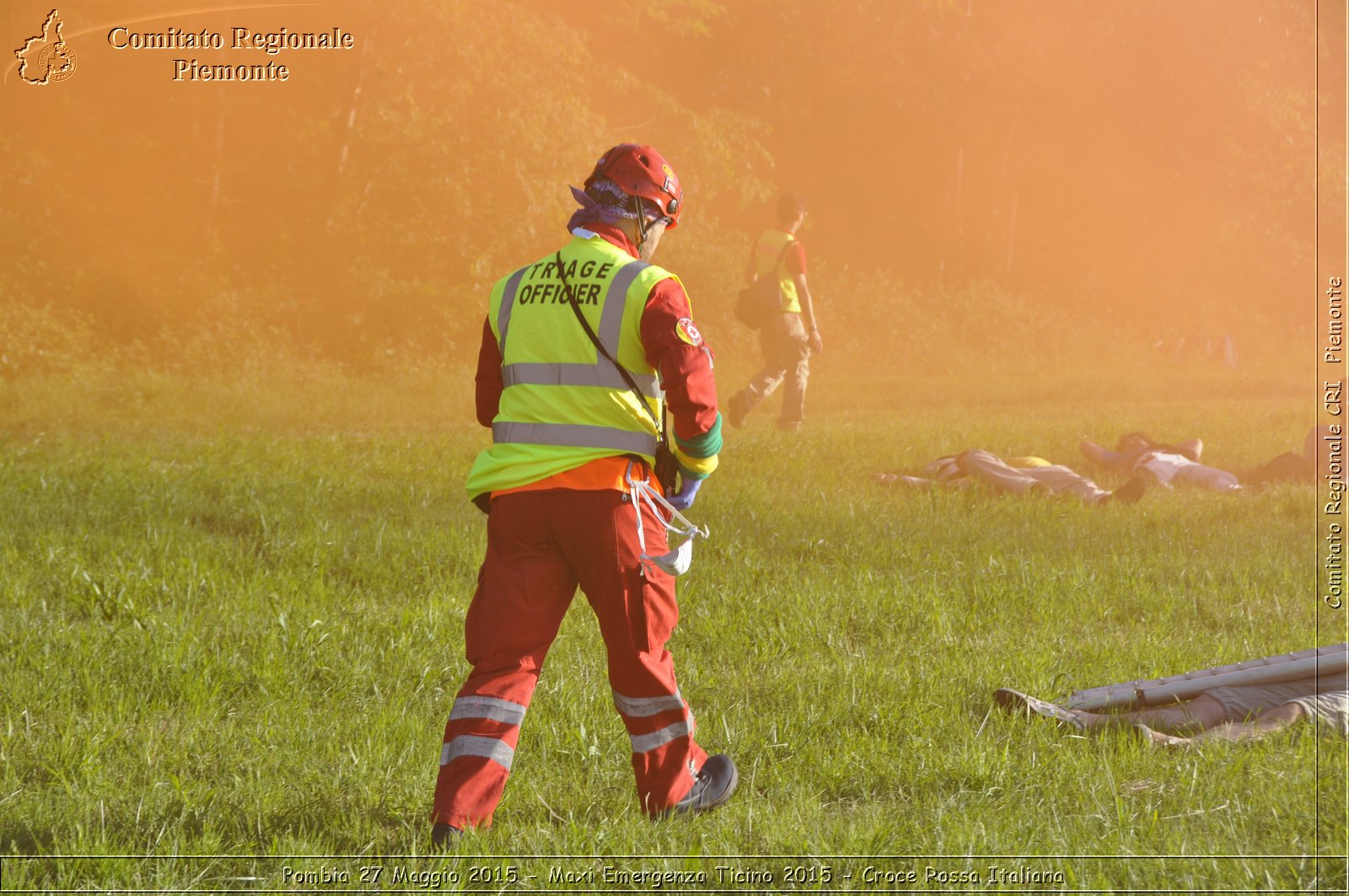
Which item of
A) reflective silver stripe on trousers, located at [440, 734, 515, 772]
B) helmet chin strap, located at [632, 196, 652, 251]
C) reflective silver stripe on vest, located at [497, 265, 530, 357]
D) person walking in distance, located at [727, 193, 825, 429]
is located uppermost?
person walking in distance, located at [727, 193, 825, 429]

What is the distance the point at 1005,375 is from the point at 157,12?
14734mm

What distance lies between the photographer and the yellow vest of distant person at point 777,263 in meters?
12.5

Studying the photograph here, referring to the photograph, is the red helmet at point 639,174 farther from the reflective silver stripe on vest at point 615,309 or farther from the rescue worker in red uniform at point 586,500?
the reflective silver stripe on vest at point 615,309

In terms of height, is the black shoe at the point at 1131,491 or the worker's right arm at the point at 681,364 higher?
the worker's right arm at the point at 681,364

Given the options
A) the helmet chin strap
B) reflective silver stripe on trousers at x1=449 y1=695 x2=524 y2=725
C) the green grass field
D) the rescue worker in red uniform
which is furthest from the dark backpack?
reflective silver stripe on trousers at x1=449 y1=695 x2=524 y2=725

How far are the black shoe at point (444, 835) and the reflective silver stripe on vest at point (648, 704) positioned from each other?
556mm

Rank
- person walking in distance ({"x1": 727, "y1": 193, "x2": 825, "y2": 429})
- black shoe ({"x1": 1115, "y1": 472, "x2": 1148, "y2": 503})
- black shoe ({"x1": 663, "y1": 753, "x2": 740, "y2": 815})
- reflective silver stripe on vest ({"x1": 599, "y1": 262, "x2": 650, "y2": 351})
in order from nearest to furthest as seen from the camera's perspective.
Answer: reflective silver stripe on vest ({"x1": 599, "y1": 262, "x2": 650, "y2": 351}) < black shoe ({"x1": 663, "y1": 753, "x2": 740, "y2": 815}) < black shoe ({"x1": 1115, "y1": 472, "x2": 1148, "y2": 503}) < person walking in distance ({"x1": 727, "y1": 193, "x2": 825, "y2": 429})

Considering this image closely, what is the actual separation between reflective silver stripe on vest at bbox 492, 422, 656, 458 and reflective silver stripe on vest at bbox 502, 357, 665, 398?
0.12 m

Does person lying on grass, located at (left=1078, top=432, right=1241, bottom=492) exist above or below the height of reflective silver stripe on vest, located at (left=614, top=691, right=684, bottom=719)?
above

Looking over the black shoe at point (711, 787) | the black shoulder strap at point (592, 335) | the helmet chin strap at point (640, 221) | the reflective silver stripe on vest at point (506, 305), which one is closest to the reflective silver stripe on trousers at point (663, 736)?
the black shoe at point (711, 787)

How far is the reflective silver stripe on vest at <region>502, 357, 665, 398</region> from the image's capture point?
3.59 meters

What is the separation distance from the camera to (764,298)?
12.5 metres

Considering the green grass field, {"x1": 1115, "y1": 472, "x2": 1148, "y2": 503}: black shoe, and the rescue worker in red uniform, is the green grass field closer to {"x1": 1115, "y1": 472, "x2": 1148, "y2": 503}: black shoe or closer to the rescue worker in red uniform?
{"x1": 1115, "y1": 472, "x2": 1148, "y2": 503}: black shoe

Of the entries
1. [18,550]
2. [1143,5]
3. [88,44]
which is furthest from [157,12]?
[1143,5]
